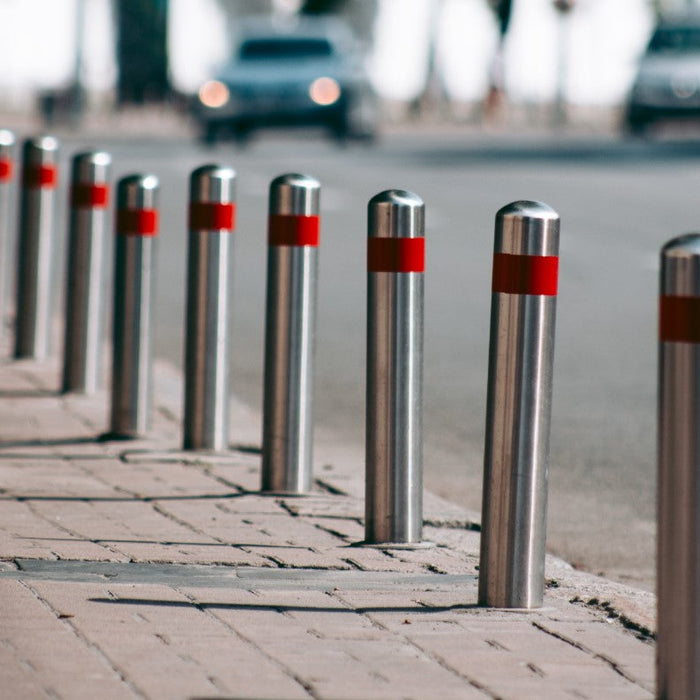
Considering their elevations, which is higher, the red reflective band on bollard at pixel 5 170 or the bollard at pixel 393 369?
the red reflective band on bollard at pixel 5 170

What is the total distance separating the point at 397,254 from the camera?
17.9 feet

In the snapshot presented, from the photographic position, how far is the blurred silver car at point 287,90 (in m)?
28.4

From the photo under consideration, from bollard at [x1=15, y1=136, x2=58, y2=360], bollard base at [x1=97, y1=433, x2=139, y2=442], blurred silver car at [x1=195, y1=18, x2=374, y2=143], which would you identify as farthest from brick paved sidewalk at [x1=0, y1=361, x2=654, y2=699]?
blurred silver car at [x1=195, y1=18, x2=374, y2=143]

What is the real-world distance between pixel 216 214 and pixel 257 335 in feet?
14.4

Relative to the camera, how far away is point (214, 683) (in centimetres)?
400

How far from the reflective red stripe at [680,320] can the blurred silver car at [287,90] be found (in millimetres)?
24780

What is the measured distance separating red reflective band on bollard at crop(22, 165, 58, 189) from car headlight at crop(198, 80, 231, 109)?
19316 mm

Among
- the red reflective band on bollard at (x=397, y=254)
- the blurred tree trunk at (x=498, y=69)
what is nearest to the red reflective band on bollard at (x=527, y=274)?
the red reflective band on bollard at (x=397, y=254)

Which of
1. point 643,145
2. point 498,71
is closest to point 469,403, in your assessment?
point 643,145

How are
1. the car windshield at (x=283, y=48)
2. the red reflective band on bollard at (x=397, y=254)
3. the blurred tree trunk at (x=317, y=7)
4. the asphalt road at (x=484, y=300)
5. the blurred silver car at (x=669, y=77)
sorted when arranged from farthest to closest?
1. the blurred tree trunk at (x=317, y=7)
2. the blurred silver car at (x=669, y=77)
3. the car windshield at (x=283, y=48)
4. the asphalt road at (x=484, y=300)
5. the red reflective band on bollard at (x=397, y=254)

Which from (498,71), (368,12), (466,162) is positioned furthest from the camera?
(368,12)

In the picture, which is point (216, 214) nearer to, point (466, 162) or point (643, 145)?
point (466, 162)

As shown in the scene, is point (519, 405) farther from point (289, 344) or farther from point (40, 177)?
point (40, 177)

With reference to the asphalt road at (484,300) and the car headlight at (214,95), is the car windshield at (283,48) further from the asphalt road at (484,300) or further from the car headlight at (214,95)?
the asphalt road at (484,300)
